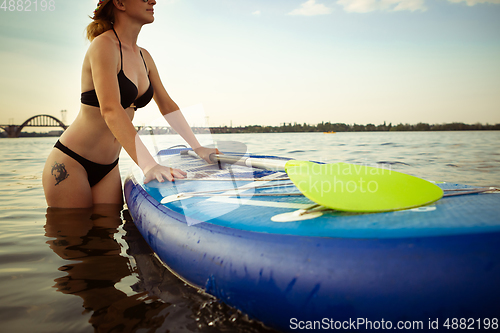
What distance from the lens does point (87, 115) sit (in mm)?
1793

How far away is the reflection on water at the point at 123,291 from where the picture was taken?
1.03 m

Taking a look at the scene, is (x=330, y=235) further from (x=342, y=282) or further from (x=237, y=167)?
(x=237, y=167)

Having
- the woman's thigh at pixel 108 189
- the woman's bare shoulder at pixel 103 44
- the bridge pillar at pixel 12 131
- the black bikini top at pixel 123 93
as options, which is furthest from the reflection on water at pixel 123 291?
the bridge pillar at pixel 12 131

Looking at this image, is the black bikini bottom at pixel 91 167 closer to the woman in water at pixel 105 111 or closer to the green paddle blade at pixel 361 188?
the woman in water at pixel 105 111

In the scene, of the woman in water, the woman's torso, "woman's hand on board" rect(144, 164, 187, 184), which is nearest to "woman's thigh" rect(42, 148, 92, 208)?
the woman in water

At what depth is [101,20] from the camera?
1.79 metres

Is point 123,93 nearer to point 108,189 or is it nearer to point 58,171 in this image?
point 58,171

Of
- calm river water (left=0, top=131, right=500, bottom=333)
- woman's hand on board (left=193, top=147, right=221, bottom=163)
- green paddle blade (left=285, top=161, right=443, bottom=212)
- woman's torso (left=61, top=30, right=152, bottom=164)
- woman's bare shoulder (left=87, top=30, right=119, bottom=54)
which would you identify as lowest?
calm river water (left=0, top=131, right=500, bottom=333)

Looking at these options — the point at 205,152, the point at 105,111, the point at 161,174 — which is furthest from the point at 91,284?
the point at 205,152

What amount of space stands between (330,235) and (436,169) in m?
4.96

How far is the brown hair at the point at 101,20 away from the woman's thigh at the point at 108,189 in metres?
0.99

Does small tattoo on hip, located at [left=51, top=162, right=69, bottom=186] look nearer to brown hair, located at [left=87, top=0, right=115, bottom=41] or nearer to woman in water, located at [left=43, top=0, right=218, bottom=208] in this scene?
woman in water, located at [left=43, top=0, right=218, bottom=208]

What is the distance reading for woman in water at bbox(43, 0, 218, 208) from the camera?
1573mm

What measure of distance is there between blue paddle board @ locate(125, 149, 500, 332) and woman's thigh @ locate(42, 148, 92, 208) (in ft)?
3.60
